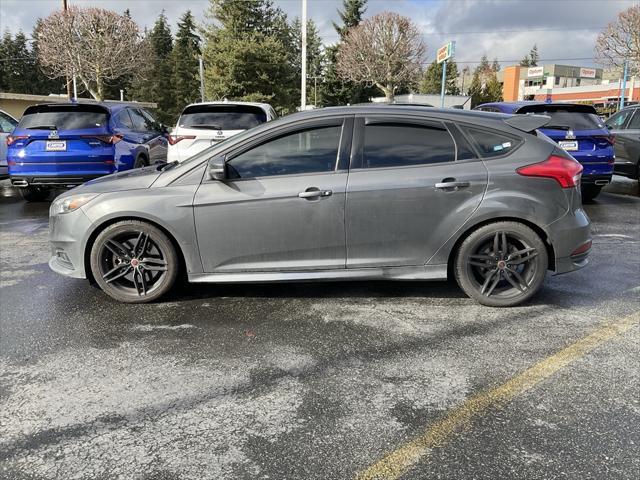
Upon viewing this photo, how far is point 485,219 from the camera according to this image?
4219mm

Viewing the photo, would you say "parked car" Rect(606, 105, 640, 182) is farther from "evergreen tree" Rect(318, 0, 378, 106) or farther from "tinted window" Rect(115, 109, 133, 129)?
"evergreen tree" Rect(318, 0, 378, 106)

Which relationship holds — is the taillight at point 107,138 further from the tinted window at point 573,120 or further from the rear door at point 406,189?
the tinted window at point 573,120

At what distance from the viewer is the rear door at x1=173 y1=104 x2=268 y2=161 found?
834cm

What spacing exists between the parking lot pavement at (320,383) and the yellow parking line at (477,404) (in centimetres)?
1

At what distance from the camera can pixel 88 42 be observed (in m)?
32.8

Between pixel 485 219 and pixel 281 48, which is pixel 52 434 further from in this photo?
pixel 281 48

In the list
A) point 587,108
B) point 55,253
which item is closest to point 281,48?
point 587,108

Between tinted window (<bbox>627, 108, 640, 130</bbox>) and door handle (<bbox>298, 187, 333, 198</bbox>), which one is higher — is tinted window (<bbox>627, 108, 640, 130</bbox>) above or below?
above

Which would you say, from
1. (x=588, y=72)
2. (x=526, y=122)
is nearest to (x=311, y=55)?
(x=588, y=72)

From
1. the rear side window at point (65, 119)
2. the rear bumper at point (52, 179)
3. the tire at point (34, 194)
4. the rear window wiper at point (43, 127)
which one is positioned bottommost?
the tire at point (34, 194)

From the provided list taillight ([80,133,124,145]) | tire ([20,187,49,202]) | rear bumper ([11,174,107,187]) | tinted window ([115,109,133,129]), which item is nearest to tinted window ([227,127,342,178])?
taillight ([80,133,124,145])

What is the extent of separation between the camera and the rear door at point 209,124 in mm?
8344

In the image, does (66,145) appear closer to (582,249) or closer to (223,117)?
(223,117)

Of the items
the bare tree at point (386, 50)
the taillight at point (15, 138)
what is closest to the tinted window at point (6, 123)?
the taillight at point (15, 138)
